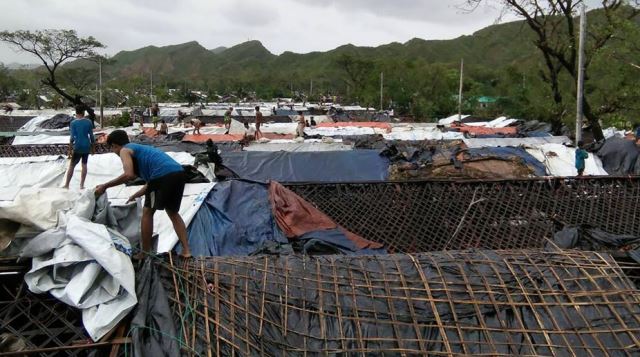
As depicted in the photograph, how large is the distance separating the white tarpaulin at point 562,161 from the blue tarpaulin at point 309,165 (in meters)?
3.31

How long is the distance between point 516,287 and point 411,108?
1160 inches

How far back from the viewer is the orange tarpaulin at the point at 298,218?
574 cm

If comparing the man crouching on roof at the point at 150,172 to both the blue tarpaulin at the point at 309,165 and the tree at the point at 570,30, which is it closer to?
the blue tarpaulin at the point at 309,165

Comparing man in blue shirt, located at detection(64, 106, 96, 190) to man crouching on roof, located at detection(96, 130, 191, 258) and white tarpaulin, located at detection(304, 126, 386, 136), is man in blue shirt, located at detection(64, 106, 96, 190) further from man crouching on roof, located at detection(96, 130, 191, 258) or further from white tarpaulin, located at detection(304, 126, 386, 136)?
white tarpaulin, located at detection(304, 126, 386, 136)

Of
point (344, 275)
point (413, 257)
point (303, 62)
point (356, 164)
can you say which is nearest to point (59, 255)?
point (344, 275)

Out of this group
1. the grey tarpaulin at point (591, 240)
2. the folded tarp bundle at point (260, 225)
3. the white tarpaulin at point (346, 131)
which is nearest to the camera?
the grey tarpaulin at point (591, 240)

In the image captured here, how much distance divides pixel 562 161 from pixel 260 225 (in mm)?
6711

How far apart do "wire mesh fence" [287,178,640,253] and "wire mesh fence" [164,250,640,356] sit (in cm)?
244

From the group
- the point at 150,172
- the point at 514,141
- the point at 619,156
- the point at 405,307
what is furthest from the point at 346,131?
the point at 405,307

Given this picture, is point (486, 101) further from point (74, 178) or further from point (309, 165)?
point (74, 178)

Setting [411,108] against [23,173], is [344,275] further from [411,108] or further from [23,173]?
[411,108]

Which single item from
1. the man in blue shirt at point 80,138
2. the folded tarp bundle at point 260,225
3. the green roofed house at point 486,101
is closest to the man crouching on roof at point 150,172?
the folded tarp bundle at point 260,225

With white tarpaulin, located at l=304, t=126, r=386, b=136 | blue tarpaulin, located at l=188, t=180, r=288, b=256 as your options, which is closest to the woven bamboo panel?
blue tarpaulin, located at l=188, t=180, r=288, b=256

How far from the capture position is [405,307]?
3178 mm
